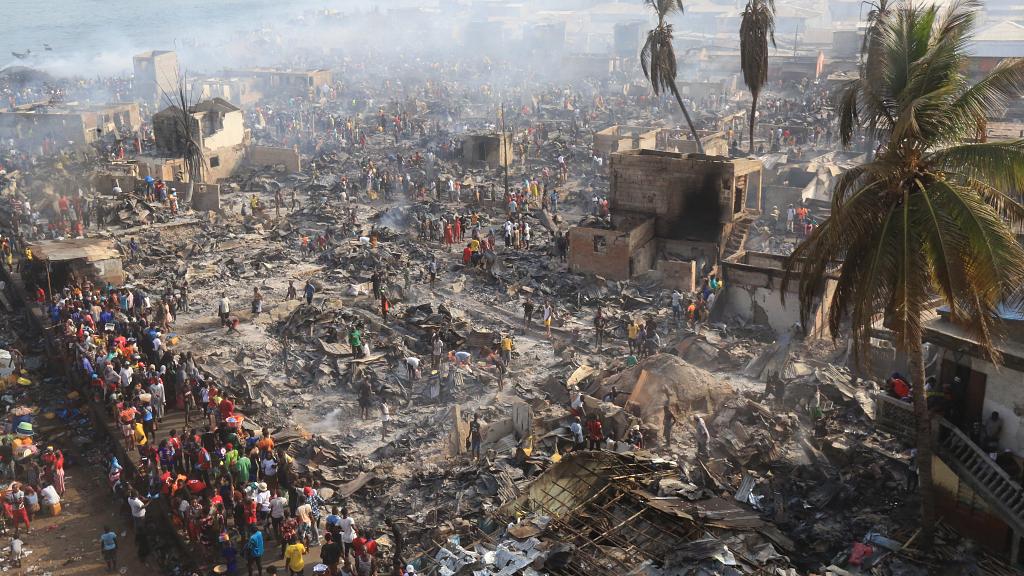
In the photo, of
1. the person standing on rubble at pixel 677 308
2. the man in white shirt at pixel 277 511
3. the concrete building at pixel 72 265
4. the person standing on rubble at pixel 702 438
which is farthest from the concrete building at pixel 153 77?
the person standing on rubble at pixel 702 438

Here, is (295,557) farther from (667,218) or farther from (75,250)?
(667,218)

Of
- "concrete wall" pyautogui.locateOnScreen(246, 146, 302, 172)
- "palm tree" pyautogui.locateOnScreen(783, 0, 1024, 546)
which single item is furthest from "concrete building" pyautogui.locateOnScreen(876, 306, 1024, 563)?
"concrete wall" pyautogui.locateOnScreen(246, 146, 302, 172)

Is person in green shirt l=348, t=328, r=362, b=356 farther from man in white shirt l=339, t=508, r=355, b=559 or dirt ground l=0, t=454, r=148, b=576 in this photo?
man in white shirt l=339, t=508, r=355, b=559

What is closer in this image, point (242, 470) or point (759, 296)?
point (242, 470)

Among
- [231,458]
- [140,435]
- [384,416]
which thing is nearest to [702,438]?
[384,416]

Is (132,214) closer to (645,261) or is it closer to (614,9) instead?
(645,261)

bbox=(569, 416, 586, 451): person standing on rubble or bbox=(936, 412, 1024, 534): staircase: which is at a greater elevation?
bbox=(936, 412, 1024, 534): staircase
